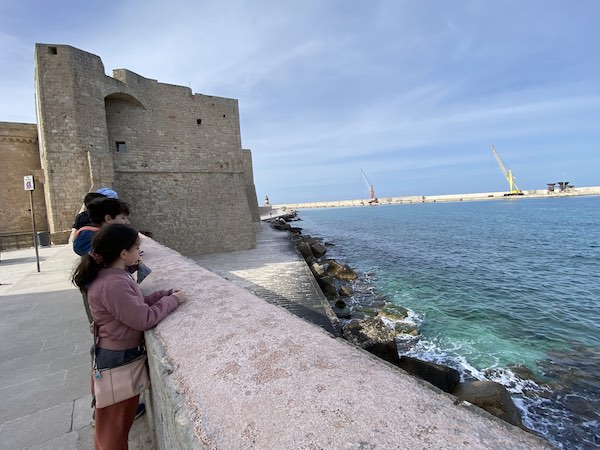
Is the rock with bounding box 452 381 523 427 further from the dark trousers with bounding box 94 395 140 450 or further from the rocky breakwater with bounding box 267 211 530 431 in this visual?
the dark trousers with bounding box 94 395 140 450

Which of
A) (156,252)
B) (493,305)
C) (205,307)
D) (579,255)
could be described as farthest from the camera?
(579,255)

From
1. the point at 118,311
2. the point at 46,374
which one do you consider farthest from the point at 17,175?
the point at 118,311

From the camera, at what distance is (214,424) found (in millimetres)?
1020

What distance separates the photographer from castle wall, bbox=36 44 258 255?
10406 millimetres

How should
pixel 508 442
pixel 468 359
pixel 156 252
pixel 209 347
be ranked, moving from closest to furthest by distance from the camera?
pixel 508 442 → pixel 209 347 → pixel 156 252 → pixel 468 359

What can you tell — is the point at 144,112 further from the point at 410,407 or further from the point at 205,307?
the point at 410,407

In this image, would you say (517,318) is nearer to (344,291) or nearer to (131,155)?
(344,291)

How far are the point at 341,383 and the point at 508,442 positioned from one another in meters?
0.52

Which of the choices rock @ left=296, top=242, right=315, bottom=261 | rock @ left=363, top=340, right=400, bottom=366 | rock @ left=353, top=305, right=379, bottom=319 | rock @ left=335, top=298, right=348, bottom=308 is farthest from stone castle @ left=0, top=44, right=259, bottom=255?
rock @ left=363, top=340, right=400, bottom=366

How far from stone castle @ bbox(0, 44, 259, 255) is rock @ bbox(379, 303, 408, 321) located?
8.55m

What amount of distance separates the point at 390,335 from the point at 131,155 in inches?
485

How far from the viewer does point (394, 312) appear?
30.4 feet

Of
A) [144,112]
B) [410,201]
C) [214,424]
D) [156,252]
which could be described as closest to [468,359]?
[156,252]

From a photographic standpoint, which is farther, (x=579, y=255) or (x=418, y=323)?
(x=579, y=255)
